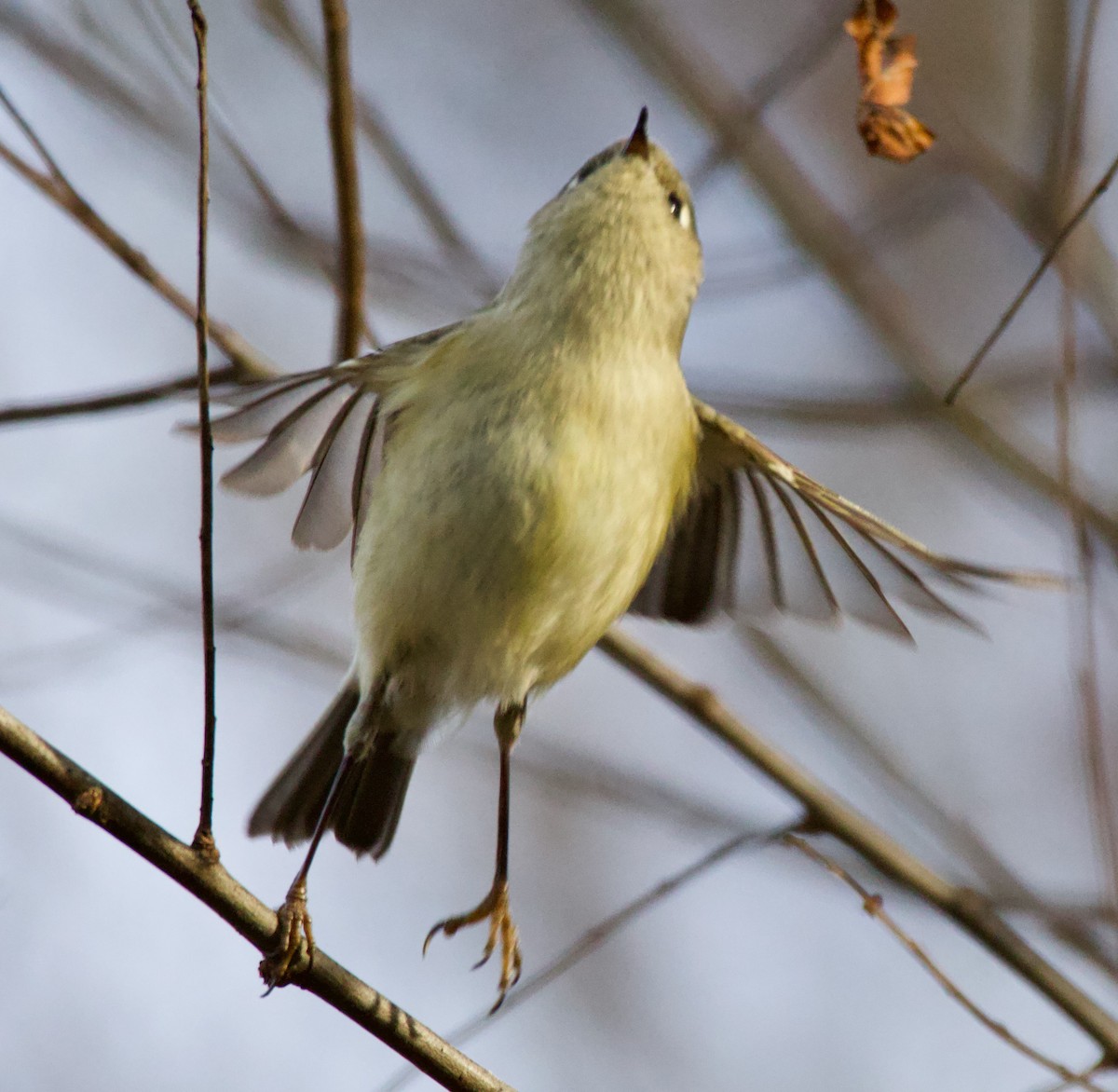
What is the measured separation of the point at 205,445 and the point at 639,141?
970mm

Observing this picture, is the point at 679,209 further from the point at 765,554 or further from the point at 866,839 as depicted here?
the point at 866,839

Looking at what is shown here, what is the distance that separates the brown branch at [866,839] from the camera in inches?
78.7

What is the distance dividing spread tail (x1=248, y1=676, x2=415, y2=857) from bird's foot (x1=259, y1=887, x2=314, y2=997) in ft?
2.33

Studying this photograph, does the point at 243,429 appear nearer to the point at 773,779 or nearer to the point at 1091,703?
the point at 773,779

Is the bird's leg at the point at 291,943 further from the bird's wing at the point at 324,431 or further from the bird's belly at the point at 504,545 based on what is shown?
the bird's wing at the point at 324,431

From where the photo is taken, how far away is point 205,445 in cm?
123

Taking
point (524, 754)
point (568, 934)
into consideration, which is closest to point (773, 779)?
point (524, 754)

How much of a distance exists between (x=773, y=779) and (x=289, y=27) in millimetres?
1481

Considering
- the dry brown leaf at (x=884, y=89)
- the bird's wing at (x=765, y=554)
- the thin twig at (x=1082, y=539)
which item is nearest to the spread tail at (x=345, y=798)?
the bird's wing at (x=765, y=554)

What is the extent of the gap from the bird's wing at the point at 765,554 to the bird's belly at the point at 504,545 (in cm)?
34

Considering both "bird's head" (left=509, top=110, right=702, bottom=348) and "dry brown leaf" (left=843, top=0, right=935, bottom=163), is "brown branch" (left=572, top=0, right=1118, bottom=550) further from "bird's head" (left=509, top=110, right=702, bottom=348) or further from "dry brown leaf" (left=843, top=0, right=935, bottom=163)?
"dry brown leaf" (left=843, top=0, right=935, bottom=163)

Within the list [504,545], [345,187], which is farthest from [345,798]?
[345,187]

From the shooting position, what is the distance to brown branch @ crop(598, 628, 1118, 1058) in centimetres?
200

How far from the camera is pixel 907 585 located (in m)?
2.15
